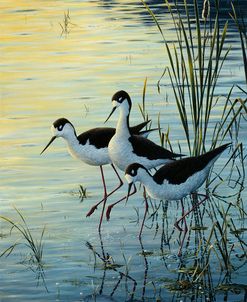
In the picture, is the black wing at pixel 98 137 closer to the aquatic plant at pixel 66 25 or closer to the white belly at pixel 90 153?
the white belly at pixel 90 153

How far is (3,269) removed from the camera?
373 inches

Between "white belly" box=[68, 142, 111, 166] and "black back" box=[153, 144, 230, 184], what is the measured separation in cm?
129

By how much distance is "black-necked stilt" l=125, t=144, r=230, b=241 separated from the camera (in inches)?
406

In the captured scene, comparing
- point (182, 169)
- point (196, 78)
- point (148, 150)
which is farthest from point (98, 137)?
point (182, 169)

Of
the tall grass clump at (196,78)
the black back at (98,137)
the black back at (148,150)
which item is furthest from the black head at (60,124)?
the tall grass clump at (196,78)

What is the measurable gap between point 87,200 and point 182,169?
1.72 metres

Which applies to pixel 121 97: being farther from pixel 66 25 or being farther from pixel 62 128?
pixel 66 25

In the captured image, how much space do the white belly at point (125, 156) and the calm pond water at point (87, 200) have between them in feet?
1.58

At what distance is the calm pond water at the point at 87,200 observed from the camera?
29.5ft

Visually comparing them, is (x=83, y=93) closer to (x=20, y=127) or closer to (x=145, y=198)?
(x=20, y=127)

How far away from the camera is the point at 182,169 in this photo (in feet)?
34.6

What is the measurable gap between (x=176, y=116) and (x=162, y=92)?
7.84 feet

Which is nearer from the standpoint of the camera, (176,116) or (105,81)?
(176,116)

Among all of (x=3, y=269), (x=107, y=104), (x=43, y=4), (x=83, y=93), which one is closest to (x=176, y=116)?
(x=107, y=104)
